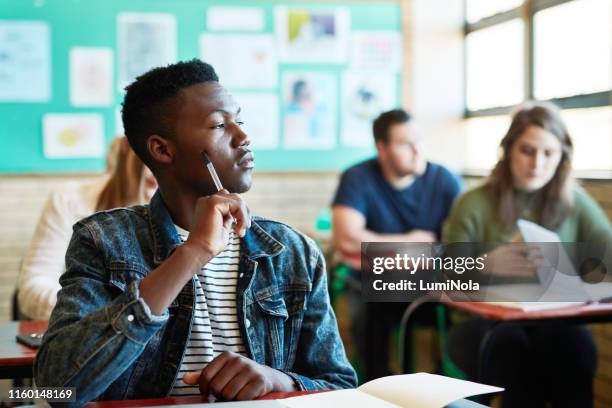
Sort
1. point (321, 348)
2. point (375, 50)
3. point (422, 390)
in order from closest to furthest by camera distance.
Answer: point (422, 390)
point (321, 348)
point (375, 50)

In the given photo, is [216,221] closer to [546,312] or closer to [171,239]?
[171,239]

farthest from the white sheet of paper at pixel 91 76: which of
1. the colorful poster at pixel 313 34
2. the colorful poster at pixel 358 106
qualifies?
the colorful poster at pixel 358 106

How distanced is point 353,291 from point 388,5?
6.73 feet

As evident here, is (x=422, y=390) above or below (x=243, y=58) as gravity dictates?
below

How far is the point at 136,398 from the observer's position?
59.1 inches

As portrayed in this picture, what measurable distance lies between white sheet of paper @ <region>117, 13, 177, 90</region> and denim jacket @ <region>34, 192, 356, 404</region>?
133 inches

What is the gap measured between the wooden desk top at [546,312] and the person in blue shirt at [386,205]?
54.0 inches

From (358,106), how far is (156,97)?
3.67 meters

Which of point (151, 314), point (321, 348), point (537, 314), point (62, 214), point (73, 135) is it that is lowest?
point (537, 314)

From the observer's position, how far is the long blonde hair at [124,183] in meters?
2.67

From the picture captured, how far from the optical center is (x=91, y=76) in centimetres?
479

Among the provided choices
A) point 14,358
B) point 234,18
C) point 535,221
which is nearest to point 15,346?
point 14,358

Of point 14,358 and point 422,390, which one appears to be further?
point 14,358

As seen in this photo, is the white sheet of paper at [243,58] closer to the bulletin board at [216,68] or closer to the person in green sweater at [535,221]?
the bulletin board at [216,68]
